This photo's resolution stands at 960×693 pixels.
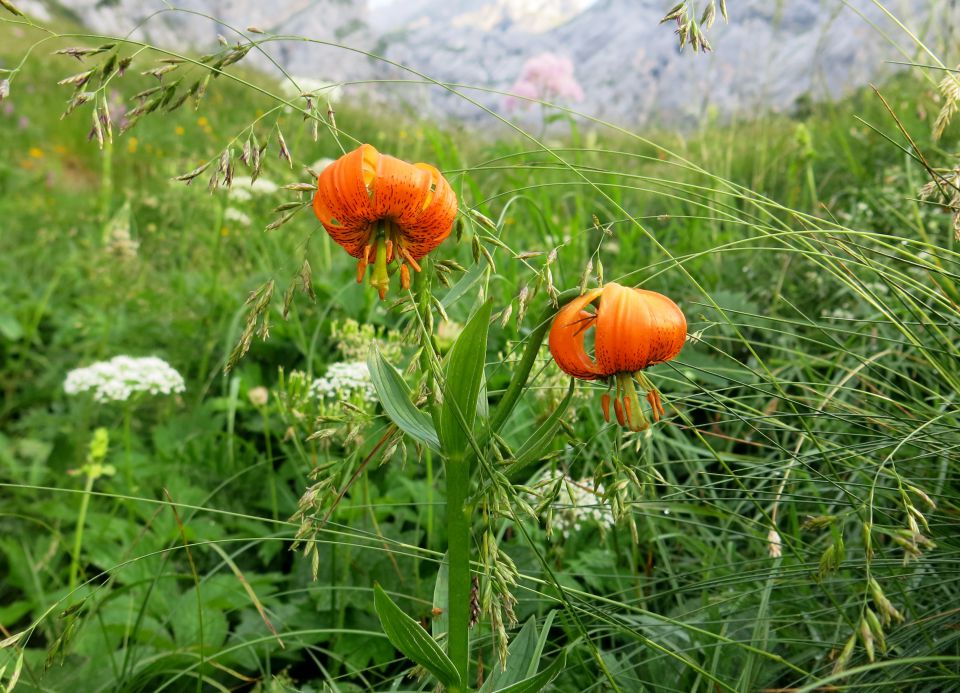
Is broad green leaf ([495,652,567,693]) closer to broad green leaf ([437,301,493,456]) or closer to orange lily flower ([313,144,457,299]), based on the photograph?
broad green leaf ([437,301,493,456])

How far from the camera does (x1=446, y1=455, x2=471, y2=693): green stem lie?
0.96m

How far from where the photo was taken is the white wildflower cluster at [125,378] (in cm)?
195

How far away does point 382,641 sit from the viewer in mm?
1453

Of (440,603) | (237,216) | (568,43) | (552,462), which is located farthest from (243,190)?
(568,43)

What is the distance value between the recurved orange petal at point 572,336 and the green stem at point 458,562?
0.19m

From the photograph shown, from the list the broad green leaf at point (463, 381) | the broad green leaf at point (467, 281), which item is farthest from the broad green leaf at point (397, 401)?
the broad green leaf at point (467, 281)

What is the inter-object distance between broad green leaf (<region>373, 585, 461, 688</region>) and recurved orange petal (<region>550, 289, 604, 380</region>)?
0.33 m

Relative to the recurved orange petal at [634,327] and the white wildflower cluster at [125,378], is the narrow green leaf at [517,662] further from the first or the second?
the white wildflower cluster at [125,378]

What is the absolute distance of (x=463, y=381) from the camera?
91 cm

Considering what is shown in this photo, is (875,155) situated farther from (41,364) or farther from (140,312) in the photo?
(41,364)

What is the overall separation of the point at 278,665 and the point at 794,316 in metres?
1.92

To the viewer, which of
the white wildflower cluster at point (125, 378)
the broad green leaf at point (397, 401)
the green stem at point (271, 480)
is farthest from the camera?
the white wildflower cluster at point (125, 378)

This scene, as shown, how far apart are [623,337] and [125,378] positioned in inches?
61.7

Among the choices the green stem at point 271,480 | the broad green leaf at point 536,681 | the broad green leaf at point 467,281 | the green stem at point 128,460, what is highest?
the broad green leaf at point 467,281
